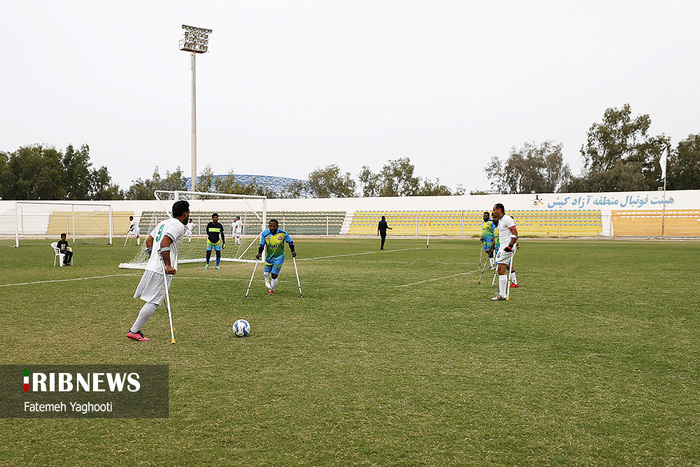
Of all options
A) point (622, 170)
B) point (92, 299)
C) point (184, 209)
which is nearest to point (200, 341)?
point (184, 209)

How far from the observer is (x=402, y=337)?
814cm

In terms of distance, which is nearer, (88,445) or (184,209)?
(88,445)

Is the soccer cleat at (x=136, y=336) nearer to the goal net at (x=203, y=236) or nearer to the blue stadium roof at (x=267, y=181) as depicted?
the goal net at (x=203, y=236)

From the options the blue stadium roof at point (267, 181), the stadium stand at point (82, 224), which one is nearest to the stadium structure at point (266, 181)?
the blue stadium roof at point (267, 181)

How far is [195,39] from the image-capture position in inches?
2090

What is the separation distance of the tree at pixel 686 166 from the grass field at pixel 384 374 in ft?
221

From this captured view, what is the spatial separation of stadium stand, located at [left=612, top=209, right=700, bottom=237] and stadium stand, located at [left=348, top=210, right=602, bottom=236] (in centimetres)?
173

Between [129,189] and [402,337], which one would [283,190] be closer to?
[129,189]

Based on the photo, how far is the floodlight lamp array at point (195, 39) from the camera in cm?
5278

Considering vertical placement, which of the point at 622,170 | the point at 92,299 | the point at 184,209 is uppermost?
the point at 622,170

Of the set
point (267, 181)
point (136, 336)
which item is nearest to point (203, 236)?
point (136, 336)

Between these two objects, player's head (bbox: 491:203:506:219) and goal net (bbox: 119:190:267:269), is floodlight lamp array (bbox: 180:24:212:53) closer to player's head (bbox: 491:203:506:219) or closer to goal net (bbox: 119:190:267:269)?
goal net (bbox: 119:190:267:269)

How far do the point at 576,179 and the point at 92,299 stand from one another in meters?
76.4

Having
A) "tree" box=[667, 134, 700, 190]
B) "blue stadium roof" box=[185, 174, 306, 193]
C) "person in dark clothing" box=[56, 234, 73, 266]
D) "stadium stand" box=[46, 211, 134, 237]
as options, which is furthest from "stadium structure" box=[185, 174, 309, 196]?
"person in dark clothing" box=[56, 234, 73, 266]
